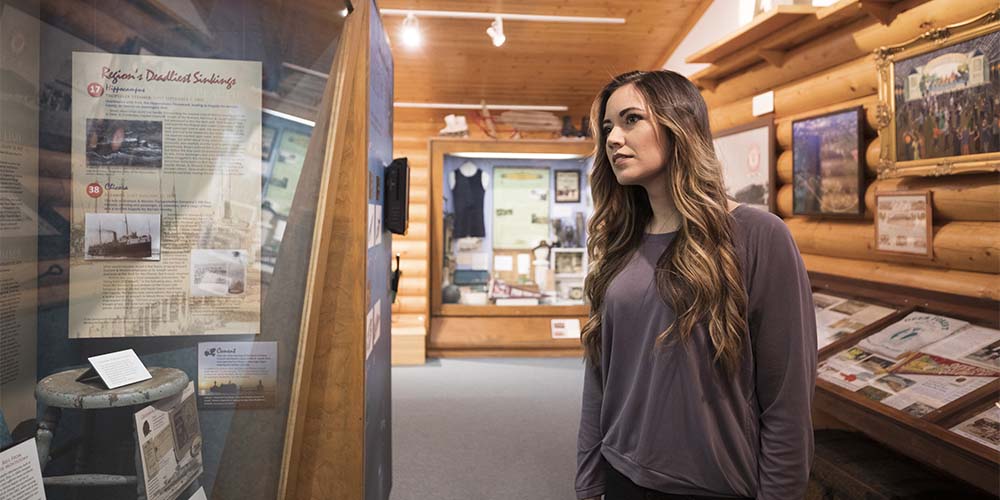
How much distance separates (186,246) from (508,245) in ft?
18.0

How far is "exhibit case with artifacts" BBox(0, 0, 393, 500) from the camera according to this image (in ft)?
4.41

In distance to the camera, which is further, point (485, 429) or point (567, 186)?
point (567, 186)

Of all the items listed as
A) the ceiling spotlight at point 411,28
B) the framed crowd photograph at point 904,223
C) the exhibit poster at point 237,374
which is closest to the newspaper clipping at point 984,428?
the framed crowd photograph at point 904,223

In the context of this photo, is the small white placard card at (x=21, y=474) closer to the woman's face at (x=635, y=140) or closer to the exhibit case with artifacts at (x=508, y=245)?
the woman's face at (x=635, y=140)

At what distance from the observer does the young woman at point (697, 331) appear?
4.13 feet

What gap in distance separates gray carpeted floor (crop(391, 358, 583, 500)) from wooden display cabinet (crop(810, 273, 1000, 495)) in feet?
4.88

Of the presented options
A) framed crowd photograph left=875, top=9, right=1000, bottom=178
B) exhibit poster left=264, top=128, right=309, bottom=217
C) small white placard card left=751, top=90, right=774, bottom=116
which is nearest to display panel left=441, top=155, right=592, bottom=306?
small white placard card left=751, top=90, right=774, bottom=116

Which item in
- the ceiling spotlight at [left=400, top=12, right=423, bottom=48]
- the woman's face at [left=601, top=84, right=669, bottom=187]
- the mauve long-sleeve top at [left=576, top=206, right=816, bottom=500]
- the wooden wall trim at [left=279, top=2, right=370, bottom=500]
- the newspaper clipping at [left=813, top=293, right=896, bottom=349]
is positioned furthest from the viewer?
the ceiling spotlight at [left=400, top=12, right=423, bottom=48]

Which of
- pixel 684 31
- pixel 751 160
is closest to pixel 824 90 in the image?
pixel 751 160

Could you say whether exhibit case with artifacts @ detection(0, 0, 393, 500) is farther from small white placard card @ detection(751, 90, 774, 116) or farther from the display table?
small white placard card @ detection(751, 90, 774, 116)

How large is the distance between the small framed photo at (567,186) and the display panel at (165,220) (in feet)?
17.1

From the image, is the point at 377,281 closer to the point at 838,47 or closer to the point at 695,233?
the point at 695,233

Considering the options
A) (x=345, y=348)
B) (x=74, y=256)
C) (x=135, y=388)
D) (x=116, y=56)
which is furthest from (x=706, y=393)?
(x=116, y=56)

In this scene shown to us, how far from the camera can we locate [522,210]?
7074 millimetres
